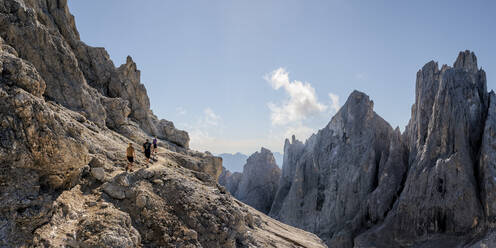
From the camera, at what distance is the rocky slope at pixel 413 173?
39312 millimetres

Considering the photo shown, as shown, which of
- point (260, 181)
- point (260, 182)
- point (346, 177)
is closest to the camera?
point (346, 177)

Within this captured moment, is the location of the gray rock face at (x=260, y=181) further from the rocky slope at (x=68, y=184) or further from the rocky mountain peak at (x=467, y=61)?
the rocky slope at (x=68, y=184)

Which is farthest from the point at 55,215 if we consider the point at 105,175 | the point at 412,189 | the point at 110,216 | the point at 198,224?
the point at 412,189

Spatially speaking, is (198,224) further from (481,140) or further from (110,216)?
(481,140)

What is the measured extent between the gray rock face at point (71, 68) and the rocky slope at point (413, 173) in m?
34.9

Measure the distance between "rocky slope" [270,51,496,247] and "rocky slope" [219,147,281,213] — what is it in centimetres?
1531

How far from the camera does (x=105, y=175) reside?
12.1 meters

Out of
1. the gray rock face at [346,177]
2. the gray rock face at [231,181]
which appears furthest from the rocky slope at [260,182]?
the gray rock face at [346,177]

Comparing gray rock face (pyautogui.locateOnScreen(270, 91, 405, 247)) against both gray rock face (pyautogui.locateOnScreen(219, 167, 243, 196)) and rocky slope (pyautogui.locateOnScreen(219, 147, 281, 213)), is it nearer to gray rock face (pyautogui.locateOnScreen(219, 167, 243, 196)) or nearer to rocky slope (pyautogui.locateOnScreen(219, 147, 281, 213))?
rocky slope (pyautogui.locateOnScreen(219, 147, 281, 213))

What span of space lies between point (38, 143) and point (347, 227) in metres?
51.0

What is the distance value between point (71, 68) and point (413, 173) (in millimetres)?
47092

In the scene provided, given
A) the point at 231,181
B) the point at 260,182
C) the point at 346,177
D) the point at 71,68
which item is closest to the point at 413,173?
the point at 346,177

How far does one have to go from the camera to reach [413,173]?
45844 mm

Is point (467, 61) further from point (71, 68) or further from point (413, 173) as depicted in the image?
point (71, 68)
